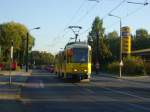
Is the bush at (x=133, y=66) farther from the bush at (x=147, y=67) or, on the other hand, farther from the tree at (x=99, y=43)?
the tree at (x=99, y=43)

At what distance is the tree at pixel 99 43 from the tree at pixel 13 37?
19.0 metres

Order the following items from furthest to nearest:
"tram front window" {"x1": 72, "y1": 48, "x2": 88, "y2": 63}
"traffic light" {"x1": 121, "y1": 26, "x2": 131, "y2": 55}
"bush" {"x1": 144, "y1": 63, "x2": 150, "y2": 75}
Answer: "traffic light" {"x1": 121, "y1": 26, "x2": 131, "y2": 55} → "bush" {"x1": 144, "y1": 63, "x2": 150, "y2": 75} → "tram front window" {"x1": 72, "y1": 48, "x2": 88, "y2": 63}

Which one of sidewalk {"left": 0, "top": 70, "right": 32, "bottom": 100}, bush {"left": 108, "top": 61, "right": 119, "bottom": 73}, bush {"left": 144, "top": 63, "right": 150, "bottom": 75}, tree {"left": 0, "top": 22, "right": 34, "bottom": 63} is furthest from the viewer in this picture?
tree {"left": 0, "top": 22, "right": 34, "bottom": 63}

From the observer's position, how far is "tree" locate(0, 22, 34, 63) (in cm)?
13275

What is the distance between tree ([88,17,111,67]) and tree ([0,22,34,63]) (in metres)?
19.0

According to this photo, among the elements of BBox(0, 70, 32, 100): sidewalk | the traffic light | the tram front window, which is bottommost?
BBox(0, 70, 32, 100): sidewalk

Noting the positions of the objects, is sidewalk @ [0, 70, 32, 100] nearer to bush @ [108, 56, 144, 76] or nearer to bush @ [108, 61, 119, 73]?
bush @ [108, 56, 144, 76]

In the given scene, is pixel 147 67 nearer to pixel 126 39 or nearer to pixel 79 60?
pixel 126 39

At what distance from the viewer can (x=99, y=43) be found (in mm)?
129125

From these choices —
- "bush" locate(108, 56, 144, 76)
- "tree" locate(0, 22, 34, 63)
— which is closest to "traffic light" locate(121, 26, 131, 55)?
"bush" locate(108, 56, 144, 76)

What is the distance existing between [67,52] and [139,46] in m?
110

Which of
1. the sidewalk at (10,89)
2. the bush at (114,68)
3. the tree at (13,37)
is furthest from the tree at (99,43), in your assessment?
the sidewalk at (10,89)

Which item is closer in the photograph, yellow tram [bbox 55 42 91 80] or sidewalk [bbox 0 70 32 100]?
sidewalk [bbox 0 70 32 100]

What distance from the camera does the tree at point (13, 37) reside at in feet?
436
